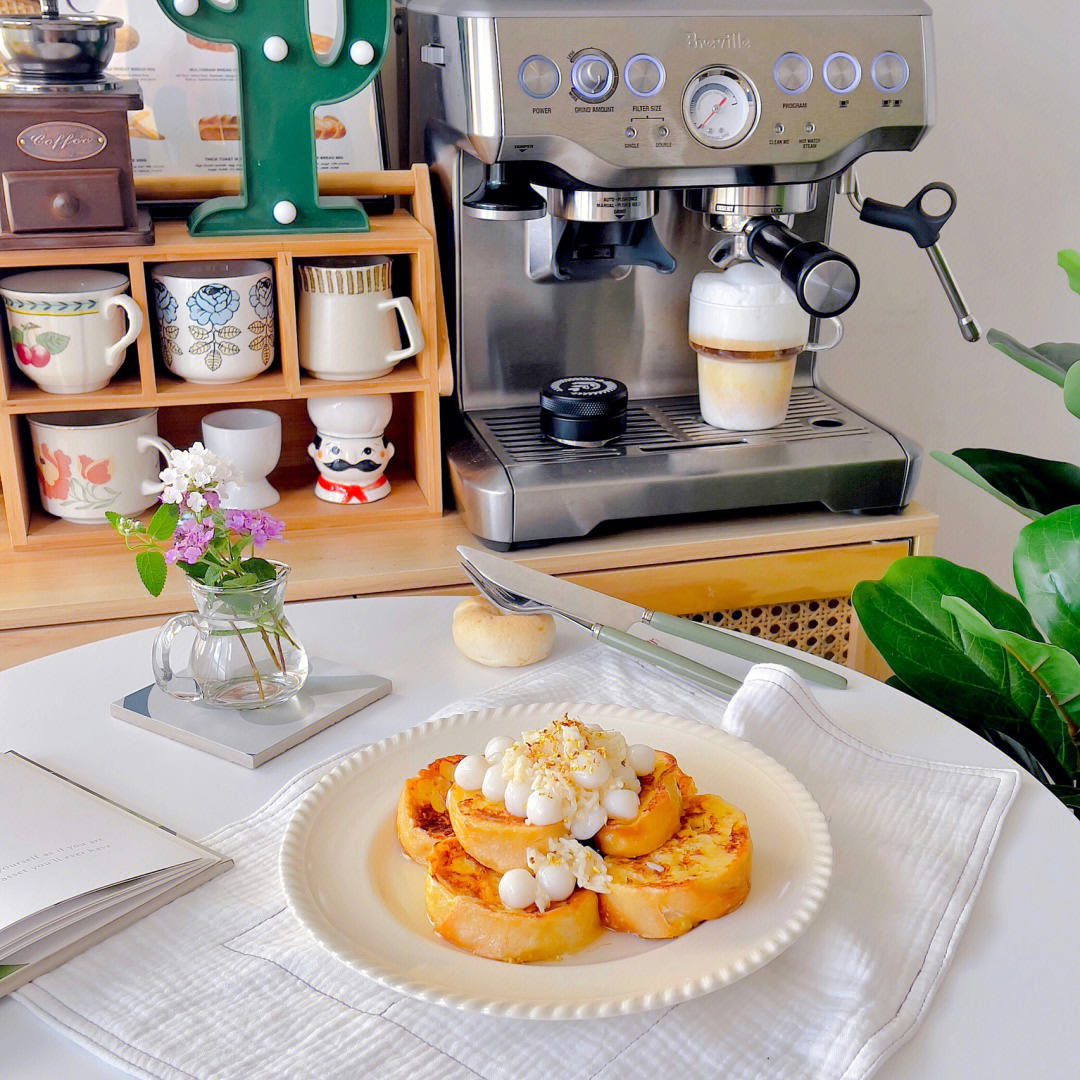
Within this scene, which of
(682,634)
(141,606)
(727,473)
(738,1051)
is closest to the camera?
(738,1051)

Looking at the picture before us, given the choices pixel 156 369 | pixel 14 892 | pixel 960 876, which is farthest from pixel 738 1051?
pixel 156 369

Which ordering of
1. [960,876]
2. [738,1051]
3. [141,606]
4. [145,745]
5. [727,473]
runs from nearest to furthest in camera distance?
[738,1051] → [960,876] → [145,745] → [141,606] → [727,473]

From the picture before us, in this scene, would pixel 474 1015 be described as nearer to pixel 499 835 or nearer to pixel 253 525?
pixel 499 835

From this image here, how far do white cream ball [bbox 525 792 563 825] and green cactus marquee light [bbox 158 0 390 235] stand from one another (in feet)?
2.73

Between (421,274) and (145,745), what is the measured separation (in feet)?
2.09

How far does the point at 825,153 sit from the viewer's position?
1.20 metres

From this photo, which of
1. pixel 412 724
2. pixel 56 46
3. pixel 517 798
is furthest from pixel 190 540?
pixel 56 46

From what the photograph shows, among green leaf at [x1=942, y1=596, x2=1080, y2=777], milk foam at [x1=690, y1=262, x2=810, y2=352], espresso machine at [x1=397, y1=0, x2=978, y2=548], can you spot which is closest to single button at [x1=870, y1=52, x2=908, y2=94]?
espresso machine at [x1=397, y1=0, x2=978, y2=548]

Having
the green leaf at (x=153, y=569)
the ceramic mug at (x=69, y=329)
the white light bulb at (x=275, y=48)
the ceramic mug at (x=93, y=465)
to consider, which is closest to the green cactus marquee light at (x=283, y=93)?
the white light bulb at (x=275, y=48)

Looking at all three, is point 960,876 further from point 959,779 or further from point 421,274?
point 421,274

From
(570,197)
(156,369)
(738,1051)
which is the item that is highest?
(570,197)

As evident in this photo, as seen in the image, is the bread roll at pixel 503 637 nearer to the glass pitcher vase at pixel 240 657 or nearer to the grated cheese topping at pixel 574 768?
the glass pitcher vase at pixel 240 657

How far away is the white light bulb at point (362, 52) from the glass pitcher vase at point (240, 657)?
64 centimetres

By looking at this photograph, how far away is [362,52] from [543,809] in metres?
0.91
